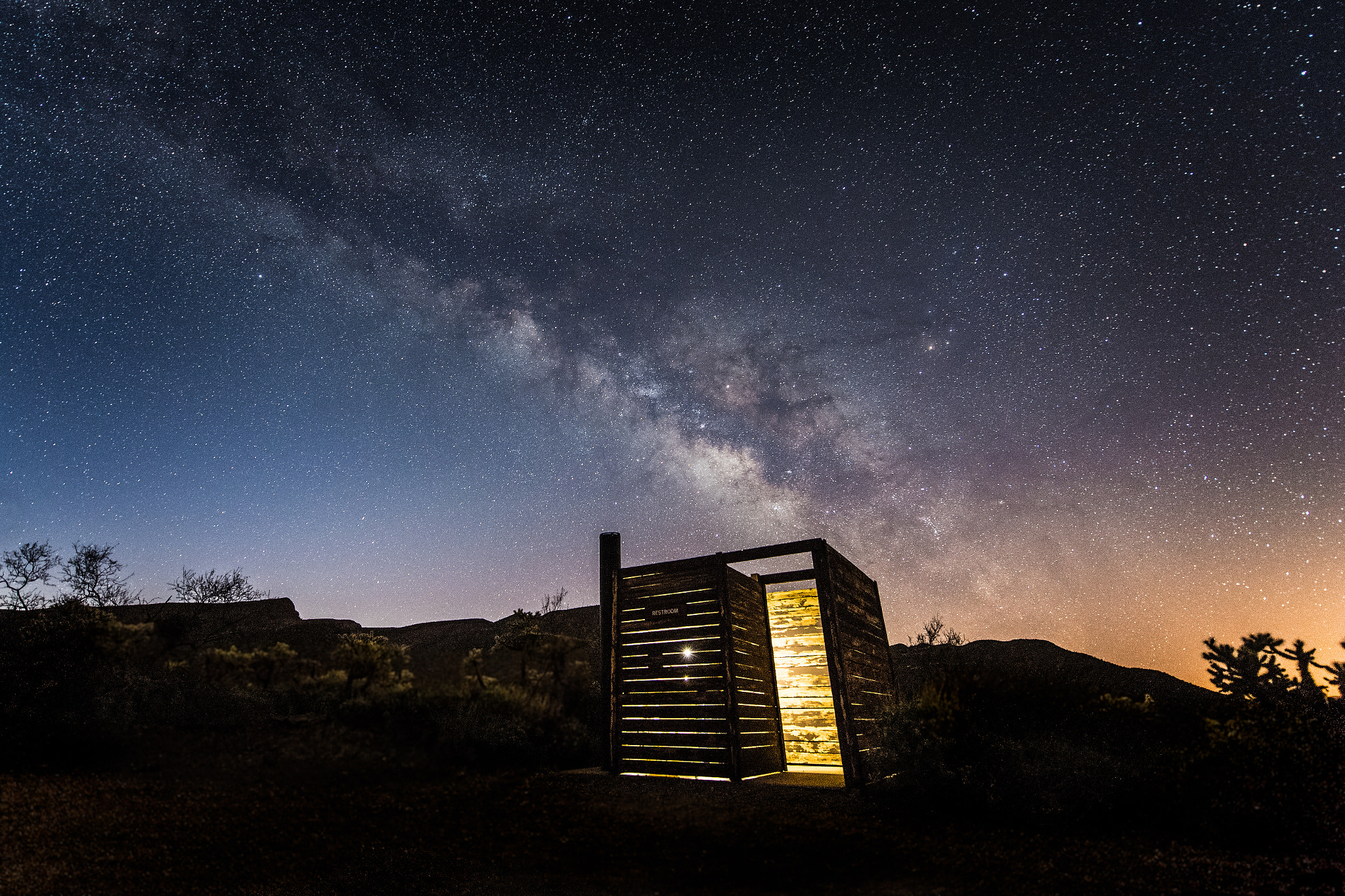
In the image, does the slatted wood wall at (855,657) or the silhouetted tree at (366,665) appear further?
the silhouetted tree at (366,665)

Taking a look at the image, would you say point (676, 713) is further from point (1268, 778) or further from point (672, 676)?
point (1268, 778)

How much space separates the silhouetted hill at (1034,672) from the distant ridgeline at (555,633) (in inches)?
2.1

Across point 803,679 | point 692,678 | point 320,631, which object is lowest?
point 803,679

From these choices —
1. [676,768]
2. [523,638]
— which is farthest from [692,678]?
[523,638]

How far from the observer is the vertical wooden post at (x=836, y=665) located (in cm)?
938

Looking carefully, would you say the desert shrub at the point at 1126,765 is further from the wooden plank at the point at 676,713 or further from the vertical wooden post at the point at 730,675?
the wooden plank at the point at 676,713

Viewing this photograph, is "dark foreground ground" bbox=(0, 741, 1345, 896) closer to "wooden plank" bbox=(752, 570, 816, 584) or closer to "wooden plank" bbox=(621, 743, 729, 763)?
"wooden plank" bbox=(621, 743, 729, 763)

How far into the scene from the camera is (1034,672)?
13.3m

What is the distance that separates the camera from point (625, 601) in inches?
477

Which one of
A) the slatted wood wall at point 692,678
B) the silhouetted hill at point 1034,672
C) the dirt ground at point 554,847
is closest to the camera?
the dirt ground at point 554,847

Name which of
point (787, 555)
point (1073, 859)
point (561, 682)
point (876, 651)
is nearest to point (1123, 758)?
point (1073, 859)

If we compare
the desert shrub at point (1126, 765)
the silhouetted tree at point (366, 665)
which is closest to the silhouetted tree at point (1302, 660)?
the desert shrub at point (1126, 765)

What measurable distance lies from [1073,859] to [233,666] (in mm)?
27555

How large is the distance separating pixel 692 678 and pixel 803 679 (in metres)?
3.20
